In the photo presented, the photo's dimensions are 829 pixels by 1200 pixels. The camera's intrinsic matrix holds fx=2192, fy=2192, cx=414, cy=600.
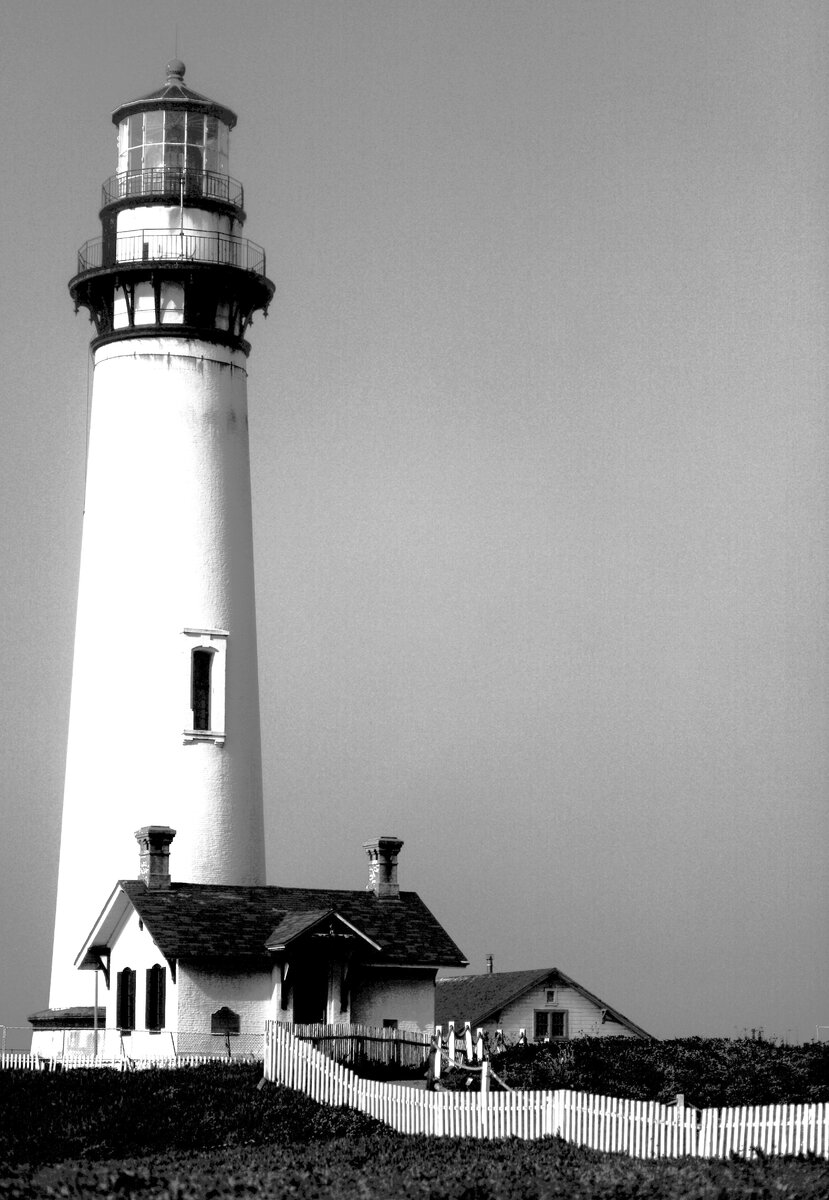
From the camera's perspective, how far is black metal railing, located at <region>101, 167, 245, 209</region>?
4500 centimetres

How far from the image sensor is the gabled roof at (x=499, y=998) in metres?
50.5

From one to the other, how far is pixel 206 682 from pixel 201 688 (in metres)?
0.16

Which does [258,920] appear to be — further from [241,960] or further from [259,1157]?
[259,1157]

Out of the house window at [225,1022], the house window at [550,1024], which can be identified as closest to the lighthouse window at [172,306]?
the house window at [225,1022]

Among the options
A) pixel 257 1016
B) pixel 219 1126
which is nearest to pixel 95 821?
pixel 257 1016

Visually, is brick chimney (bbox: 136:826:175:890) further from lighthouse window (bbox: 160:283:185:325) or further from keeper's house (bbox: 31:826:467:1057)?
lighthouse window (bbox: 160:283:185:325)

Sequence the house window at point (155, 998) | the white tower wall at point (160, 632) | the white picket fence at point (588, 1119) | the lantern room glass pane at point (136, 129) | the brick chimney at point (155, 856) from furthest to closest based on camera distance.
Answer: the lantern room glass pane at point (136, 129)
the white tower wall at point (160, 632)
the brick chimney at point (155, 856)
the house window at point (155, 998)
the white picket fence at point (588, 1119)

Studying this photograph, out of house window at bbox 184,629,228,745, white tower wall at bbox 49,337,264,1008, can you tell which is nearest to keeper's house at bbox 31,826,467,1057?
white tower wall at bbox 49,337,264,1008

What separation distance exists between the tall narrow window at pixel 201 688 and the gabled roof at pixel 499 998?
9878 millimetres

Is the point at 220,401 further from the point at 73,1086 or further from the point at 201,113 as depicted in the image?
the point at 73,1086

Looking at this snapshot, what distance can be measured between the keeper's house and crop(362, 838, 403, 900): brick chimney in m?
0.37

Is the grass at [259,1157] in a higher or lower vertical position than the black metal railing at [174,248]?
lower

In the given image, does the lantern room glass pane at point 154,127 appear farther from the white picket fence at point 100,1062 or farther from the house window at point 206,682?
the white picket fence at point 100,1062

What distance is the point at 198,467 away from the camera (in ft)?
146
